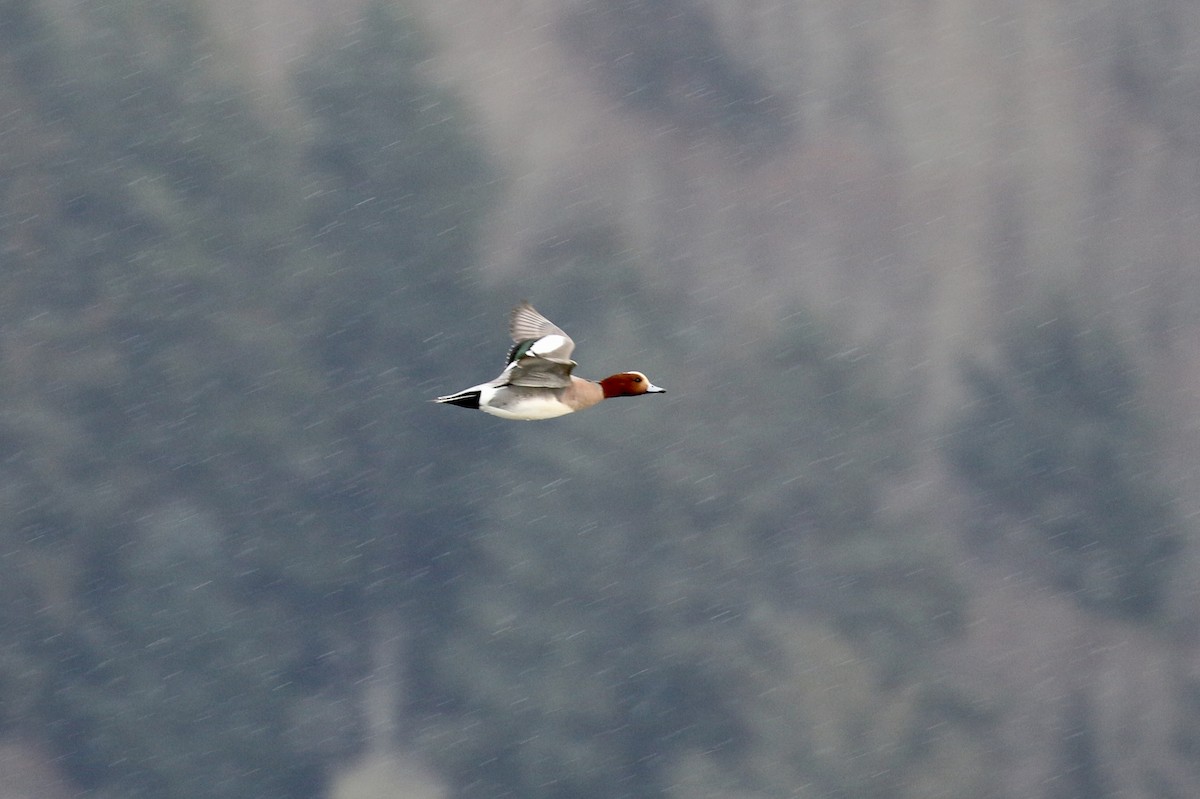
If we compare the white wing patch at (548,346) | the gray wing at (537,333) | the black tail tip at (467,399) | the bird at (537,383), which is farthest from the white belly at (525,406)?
the white wing patch at (548,346)

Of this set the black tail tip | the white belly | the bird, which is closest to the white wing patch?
the bird

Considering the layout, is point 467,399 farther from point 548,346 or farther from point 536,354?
point 548,346

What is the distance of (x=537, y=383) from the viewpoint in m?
38.7

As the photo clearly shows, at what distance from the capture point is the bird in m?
37.4

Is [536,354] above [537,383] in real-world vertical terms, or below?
below

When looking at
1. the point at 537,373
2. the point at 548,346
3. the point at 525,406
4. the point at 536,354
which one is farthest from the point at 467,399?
the point at 548,346

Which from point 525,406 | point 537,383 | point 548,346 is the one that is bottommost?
point 525,406

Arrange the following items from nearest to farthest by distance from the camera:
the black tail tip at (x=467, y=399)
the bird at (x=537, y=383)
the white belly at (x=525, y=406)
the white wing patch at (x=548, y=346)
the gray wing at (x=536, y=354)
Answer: the white wing patch at (x=548, y=346) → the gray wing at (x=536, y=354) → the bird at (x=537, y=383) → the white belly at (x=525, y=406) → the black tail tip at (x=467, y=399)

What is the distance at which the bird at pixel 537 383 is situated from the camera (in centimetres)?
3738

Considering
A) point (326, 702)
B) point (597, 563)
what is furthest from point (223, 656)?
point (597, 563)

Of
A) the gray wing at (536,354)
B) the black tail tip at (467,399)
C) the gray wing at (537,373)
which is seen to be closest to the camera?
the gray wing at (536,354)

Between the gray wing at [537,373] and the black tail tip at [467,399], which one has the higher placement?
the black tail tip at [467,399]

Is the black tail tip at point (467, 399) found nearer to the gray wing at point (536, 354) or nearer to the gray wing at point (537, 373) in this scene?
the gray wing at point (537, 373)

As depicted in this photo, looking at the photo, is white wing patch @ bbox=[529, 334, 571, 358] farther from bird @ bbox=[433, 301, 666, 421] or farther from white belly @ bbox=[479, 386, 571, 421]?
white belly @ bbox=[479, 386, 571, 421]
